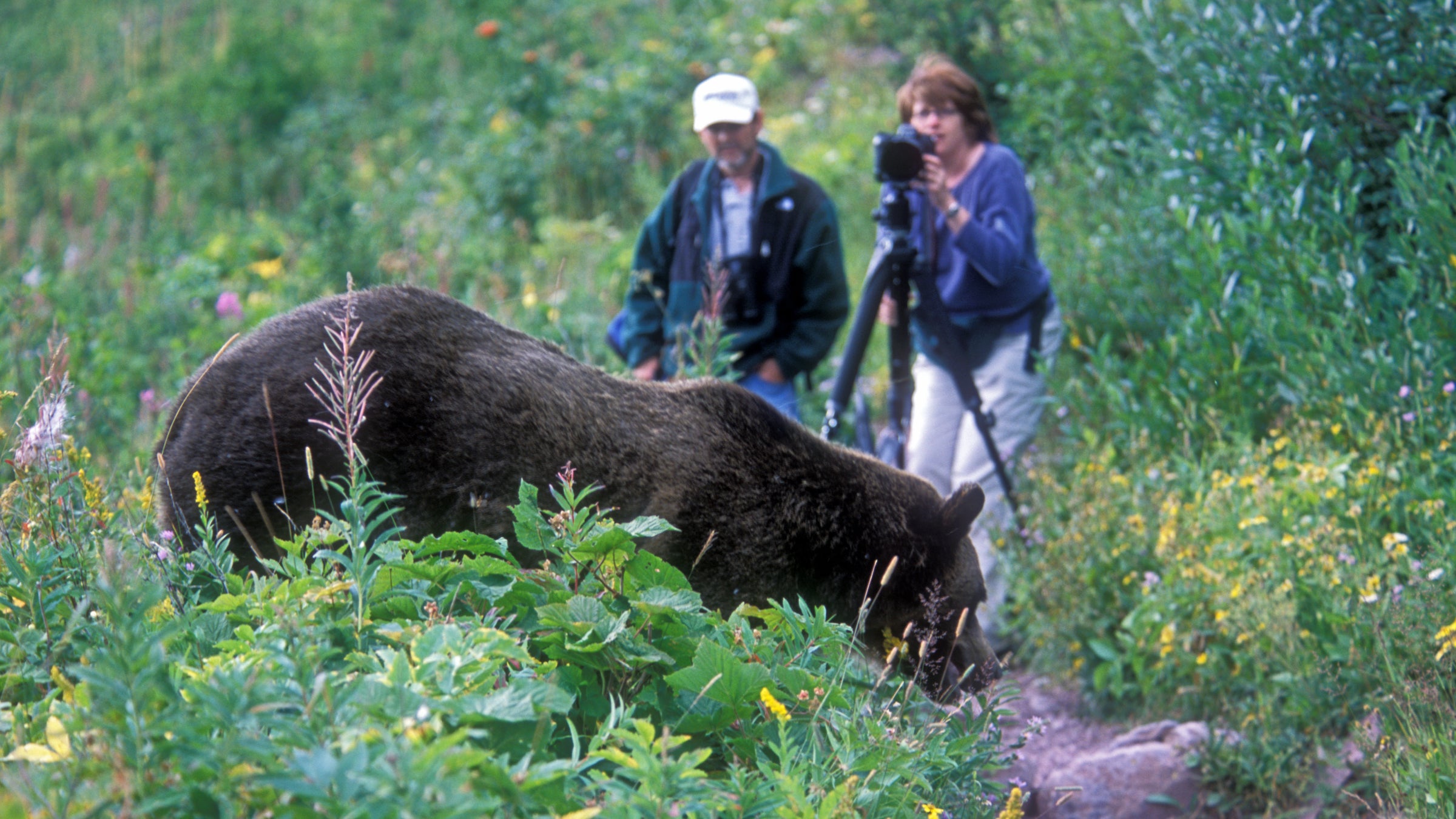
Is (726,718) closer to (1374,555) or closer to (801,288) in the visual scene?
(1374,555)

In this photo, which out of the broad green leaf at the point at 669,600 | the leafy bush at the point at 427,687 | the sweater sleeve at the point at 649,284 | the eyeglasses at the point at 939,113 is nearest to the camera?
the leafy bush at the point at 427,687

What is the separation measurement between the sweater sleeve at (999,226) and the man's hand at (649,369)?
1.68 metres

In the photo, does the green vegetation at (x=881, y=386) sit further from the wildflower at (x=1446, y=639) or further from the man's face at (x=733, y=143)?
the man's face at (x=733, y=143)

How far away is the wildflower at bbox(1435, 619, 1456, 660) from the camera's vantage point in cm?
325

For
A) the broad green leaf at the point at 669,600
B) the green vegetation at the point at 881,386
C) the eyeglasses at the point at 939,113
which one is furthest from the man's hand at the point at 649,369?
the broad green leaf at the point at 669,600

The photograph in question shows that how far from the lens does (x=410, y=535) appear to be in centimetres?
325

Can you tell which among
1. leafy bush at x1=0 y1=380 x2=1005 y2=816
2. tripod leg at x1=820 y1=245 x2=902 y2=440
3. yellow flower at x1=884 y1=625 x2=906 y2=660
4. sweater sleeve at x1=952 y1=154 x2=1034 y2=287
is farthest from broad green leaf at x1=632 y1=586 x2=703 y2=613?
sweater sleeve at x1=952 y1=154 x2=1034 y2=287

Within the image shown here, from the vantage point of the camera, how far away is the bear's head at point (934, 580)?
3.75 m

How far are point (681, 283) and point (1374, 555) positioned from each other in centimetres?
335

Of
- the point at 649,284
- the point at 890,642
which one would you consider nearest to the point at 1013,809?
the point at 890,642

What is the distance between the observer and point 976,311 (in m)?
5.61

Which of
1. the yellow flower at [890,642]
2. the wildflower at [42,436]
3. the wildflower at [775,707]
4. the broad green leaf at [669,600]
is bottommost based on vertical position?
the yellow flower at [890,642]

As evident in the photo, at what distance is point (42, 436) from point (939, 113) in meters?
4.40

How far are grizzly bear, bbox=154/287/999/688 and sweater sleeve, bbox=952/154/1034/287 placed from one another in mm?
1924
